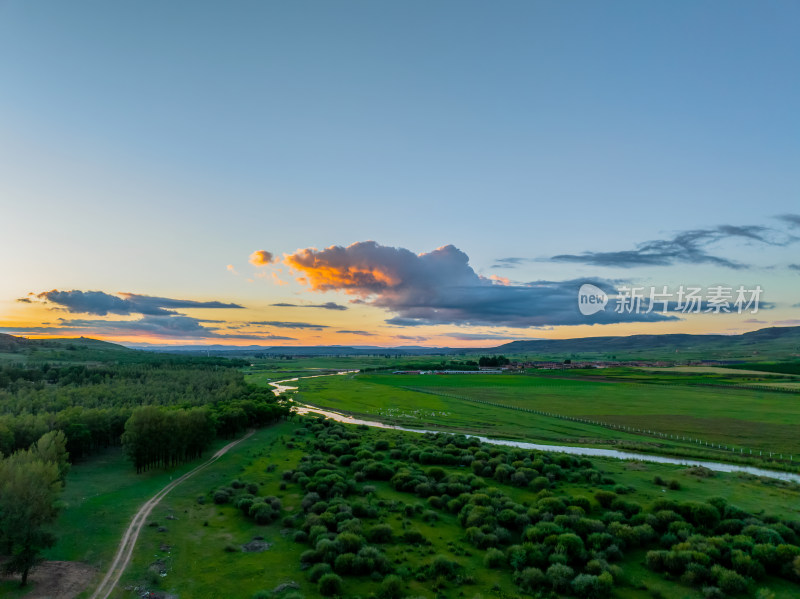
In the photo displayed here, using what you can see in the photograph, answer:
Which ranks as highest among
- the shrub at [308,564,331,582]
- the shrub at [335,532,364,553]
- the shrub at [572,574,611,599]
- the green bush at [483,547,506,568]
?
the shrub at [572,574,611,599]

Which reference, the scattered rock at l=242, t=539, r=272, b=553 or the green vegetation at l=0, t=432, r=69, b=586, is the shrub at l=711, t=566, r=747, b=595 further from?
the green vegetation at l=0, t=432, r=69, b=586

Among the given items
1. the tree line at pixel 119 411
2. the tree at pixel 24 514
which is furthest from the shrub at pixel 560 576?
the tree line at pixel 119 411

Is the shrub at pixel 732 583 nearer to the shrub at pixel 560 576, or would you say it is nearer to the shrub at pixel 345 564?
the shrub at pixel 560 576

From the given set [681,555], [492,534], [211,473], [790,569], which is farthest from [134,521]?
[790,569]

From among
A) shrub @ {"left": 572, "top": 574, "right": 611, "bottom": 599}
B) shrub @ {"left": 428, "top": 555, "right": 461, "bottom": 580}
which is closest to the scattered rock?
shrub @ {"left": 428, "top": 555, "right": 461, "bottom": 580}

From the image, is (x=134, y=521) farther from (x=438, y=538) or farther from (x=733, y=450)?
(x=733, y=450)

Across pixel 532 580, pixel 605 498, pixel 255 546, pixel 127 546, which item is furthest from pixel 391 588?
pixel 605 498

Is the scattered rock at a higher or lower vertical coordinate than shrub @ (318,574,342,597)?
lower
